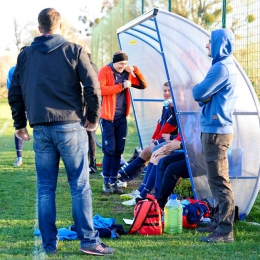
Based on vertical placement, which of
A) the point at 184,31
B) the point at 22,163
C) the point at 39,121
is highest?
the point at 184,31

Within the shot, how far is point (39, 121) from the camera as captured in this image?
5141mm

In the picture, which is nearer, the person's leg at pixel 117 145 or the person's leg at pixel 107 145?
the person's leg at pixel 107 145

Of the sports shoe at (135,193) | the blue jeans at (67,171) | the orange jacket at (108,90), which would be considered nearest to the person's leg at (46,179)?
the blue jeans at (67,171)

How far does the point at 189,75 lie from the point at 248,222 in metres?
1.86

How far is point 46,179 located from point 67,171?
0.22 meters

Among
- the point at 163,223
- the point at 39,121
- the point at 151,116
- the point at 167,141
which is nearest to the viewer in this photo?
the point at 39,121

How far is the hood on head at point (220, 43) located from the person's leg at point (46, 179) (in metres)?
1.83

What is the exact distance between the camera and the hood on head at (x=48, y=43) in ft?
16.7

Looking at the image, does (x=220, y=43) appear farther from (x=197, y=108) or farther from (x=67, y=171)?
(x=67, y=171)

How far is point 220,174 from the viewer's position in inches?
226

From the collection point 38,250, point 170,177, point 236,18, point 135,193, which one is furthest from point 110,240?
point 236,18

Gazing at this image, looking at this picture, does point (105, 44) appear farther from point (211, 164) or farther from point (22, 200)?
point (211, 164)

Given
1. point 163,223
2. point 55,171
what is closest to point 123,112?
point 163,223

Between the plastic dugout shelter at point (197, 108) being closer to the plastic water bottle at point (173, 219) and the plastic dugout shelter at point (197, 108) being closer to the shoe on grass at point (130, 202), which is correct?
the plastic water bottle at point (173, 219)
